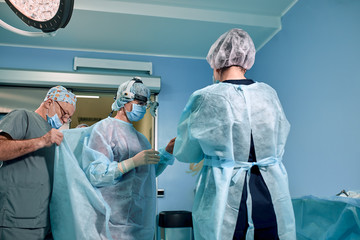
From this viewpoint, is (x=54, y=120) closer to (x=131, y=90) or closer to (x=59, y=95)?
(x=59, y=95)

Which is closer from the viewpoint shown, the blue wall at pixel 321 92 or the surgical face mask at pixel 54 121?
the surgical face mask at pixel 54 121

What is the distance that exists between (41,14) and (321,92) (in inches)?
72.1

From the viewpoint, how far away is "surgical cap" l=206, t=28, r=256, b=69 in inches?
49.6

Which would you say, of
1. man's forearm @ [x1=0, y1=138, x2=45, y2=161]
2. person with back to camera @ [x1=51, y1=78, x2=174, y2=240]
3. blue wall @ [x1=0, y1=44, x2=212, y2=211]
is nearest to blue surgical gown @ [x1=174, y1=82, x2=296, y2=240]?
person with back to camera @ [x1=51, y1=78, x2=174, y2=240]

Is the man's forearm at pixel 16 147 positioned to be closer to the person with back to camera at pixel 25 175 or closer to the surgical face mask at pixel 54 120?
the person with back to camera at pixel 25 175

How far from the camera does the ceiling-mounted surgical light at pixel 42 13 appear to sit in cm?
87

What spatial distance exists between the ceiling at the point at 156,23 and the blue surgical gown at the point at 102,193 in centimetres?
132

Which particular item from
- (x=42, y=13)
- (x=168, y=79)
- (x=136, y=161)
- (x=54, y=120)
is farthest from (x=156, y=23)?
(x=42, y=13)

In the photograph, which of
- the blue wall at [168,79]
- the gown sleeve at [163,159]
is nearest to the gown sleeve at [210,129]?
the gown sleeve at [163,159]

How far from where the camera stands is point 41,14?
0.91 m

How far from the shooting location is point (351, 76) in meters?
1.79

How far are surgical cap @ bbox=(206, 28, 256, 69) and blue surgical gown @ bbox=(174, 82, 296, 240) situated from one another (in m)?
0.15

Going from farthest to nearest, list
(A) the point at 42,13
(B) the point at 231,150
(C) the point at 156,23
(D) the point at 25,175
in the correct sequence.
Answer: (C) the point at 156,23, (D) the point at 25,175, (B) the point at 231,150, (A) the point at 42,13

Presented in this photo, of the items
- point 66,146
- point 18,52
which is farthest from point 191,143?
point 18,52
